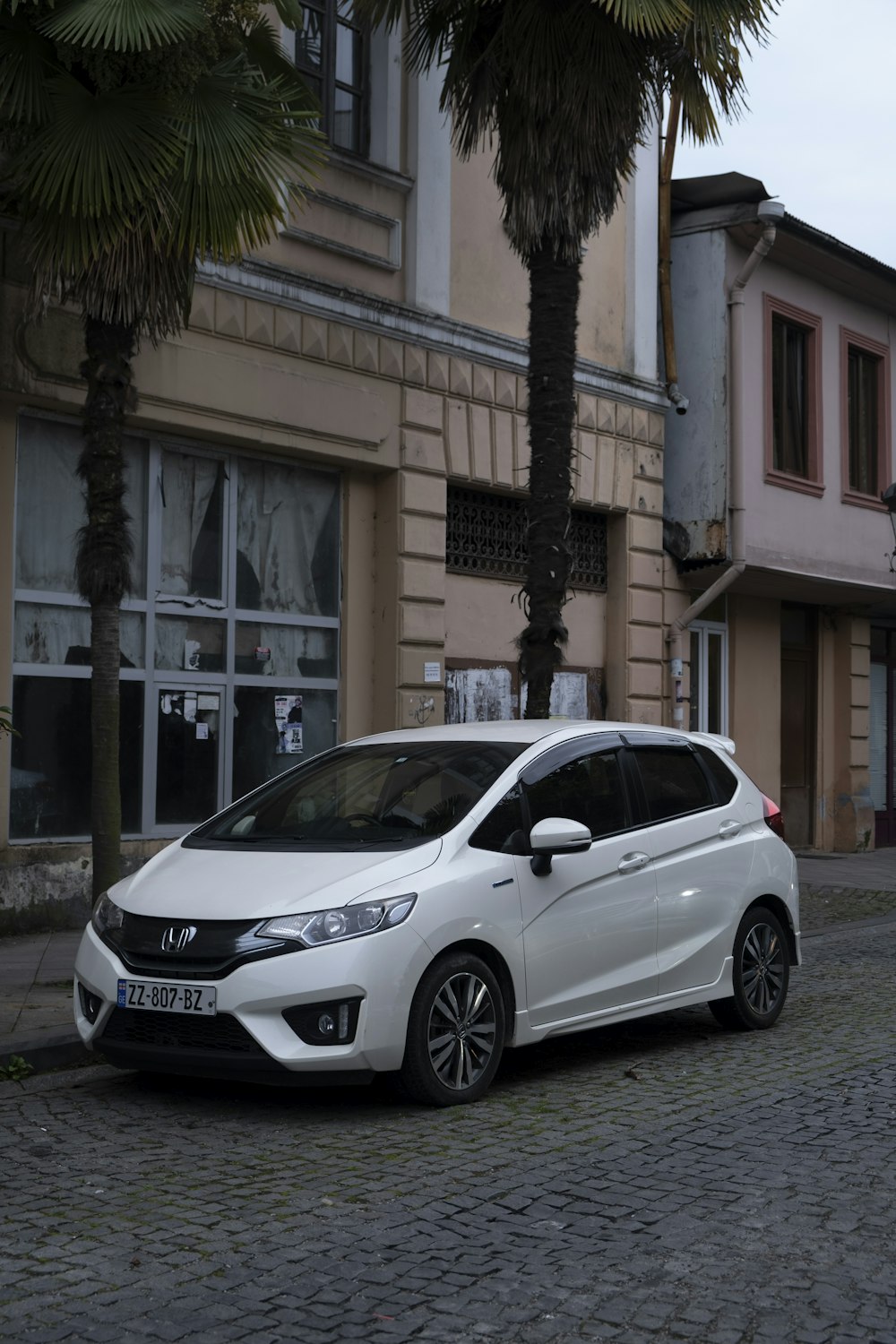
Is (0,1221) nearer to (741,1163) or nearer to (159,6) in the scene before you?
(741,1163)

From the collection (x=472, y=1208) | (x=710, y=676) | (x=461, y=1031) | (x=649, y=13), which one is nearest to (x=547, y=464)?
(x=649, y=13)

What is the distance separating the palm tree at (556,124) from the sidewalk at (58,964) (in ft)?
12.9

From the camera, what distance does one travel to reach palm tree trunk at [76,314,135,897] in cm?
915

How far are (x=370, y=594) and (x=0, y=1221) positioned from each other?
10442 mm

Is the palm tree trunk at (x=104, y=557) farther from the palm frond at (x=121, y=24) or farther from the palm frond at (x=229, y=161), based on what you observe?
the palm frond at (x=121, y=24)

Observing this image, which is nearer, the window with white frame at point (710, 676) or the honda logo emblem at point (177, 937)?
the honda logo emblem at point (177, 937)

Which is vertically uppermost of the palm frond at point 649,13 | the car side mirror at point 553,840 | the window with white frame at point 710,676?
the palm frond at point 649,13

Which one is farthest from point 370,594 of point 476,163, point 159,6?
point 159,6

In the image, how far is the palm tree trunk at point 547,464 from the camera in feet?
39.2

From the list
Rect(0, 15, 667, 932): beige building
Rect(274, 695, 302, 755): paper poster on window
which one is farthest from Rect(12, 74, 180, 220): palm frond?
Rect(274, 695, 302, 755): paper poster on window

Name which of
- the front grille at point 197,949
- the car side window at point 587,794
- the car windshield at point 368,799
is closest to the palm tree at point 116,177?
the car windshield at point 368,799

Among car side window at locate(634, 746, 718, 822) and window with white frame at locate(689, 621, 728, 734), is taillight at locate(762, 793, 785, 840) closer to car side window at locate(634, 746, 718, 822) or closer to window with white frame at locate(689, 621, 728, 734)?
car side window at locate(634, 746, 718, 822)

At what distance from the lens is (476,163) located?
16.0 m

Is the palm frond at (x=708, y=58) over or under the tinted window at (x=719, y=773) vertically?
over
